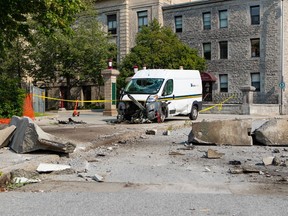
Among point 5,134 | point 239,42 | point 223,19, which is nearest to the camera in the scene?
point 5,134

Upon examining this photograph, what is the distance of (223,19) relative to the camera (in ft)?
129

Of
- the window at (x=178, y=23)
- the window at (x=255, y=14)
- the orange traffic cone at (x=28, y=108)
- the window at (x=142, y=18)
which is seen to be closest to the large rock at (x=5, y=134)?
the orange traffic cone at (x=28, y=108)

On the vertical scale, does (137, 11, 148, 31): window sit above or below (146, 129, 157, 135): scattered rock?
above

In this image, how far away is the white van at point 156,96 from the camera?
750 inches

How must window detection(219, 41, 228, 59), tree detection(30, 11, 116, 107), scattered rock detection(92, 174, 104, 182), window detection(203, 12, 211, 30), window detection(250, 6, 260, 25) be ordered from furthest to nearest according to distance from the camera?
window detection(203, 12, 211, 30) → window detection(219, 41, 228, 59) → window detection(250, 6, 260, 25) → tree detection(30, 11, 116, 107) → scattered rock detection(92, 174, 104, 182)

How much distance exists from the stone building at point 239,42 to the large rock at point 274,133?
915 inches

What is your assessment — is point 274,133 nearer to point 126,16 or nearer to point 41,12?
point 41,12

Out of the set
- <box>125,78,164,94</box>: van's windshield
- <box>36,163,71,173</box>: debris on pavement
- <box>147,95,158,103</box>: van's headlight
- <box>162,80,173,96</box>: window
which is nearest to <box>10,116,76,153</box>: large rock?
<box>36,163,71,173</box>: debris on pavement

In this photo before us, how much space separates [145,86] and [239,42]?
21163mm

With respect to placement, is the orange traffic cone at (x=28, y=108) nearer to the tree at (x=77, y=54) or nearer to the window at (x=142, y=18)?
the tree at (x=77, y=54)

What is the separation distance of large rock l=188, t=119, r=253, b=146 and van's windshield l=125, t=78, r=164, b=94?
801 cm

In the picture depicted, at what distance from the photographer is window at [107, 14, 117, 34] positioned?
4441cm

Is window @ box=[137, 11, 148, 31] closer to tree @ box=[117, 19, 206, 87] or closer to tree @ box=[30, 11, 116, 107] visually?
tree @ box=[30, 11, 116, 107]

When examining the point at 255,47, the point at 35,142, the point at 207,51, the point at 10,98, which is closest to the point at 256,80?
the point at 255,47
